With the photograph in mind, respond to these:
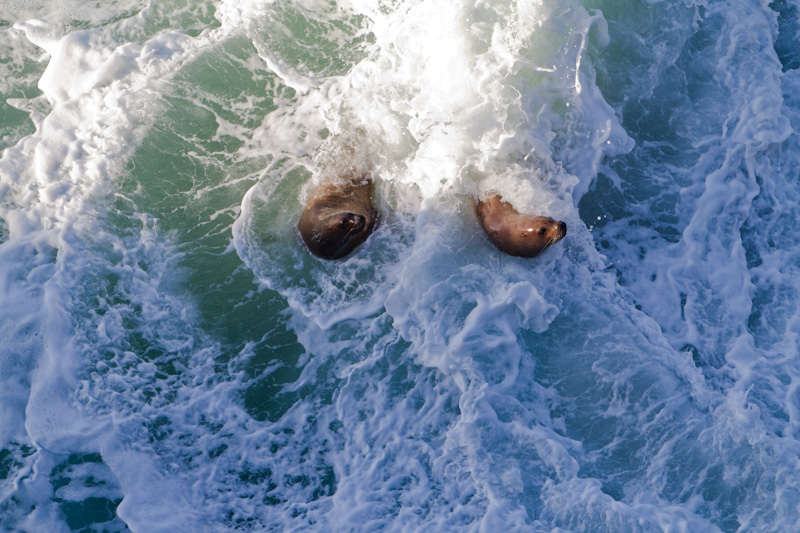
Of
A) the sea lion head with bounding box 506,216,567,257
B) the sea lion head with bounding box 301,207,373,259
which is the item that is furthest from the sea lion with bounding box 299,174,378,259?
the sea lion head with bounding box 506,216,567,257

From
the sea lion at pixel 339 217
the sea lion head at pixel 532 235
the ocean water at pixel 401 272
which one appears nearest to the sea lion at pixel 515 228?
the sea lion head at pixel 532 235

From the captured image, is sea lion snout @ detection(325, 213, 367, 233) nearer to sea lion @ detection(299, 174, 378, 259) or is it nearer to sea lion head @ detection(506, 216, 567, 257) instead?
sea lion @ detection(299, 174, 378, 259)

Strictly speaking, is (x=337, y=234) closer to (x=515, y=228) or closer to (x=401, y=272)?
(x=401, y=272)

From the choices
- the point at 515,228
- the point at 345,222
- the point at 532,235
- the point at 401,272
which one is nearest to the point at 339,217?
the point at 345,222

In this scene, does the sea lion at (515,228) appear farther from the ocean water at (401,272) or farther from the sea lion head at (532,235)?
the ocean water at (401,272)

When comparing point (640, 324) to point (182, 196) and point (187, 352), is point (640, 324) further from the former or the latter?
point (182, 196)
